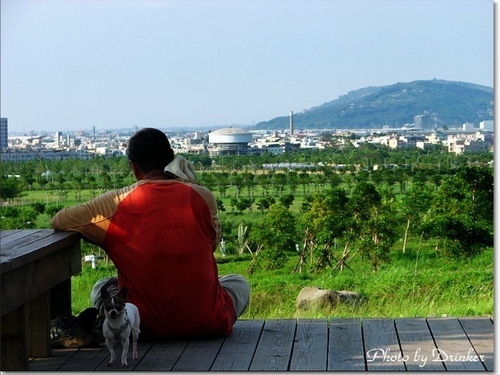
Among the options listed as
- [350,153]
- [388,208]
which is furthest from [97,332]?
[388,208]

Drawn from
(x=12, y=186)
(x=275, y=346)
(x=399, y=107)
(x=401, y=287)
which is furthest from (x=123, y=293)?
(x=12, y=186)

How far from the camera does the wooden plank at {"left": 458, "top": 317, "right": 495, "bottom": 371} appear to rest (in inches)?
117

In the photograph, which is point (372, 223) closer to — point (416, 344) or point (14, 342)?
point (416, 344)

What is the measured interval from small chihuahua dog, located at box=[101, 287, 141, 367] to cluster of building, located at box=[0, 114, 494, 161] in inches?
126

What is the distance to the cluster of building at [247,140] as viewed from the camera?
6555 mm

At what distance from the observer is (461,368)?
9.55 feet

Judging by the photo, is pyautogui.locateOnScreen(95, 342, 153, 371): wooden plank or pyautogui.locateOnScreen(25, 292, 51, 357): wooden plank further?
pyautogui.locateOnScreen(25, 292, 51, 357): wooden plank

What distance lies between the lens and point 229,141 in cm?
771

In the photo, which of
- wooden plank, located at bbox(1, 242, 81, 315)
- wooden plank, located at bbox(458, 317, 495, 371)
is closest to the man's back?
wooden plank, located at bbox(1, 242, 81, 315)

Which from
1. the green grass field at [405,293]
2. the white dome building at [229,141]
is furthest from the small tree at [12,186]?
the white dome building at [229,141]

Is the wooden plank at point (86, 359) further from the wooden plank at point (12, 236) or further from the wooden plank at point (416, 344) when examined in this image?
the wooden plank at point (416, 344)

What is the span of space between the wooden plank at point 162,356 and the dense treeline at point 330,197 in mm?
4001

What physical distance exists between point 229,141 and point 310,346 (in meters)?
4.66

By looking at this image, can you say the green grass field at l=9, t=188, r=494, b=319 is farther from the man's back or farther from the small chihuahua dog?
the small chihuahua dog
